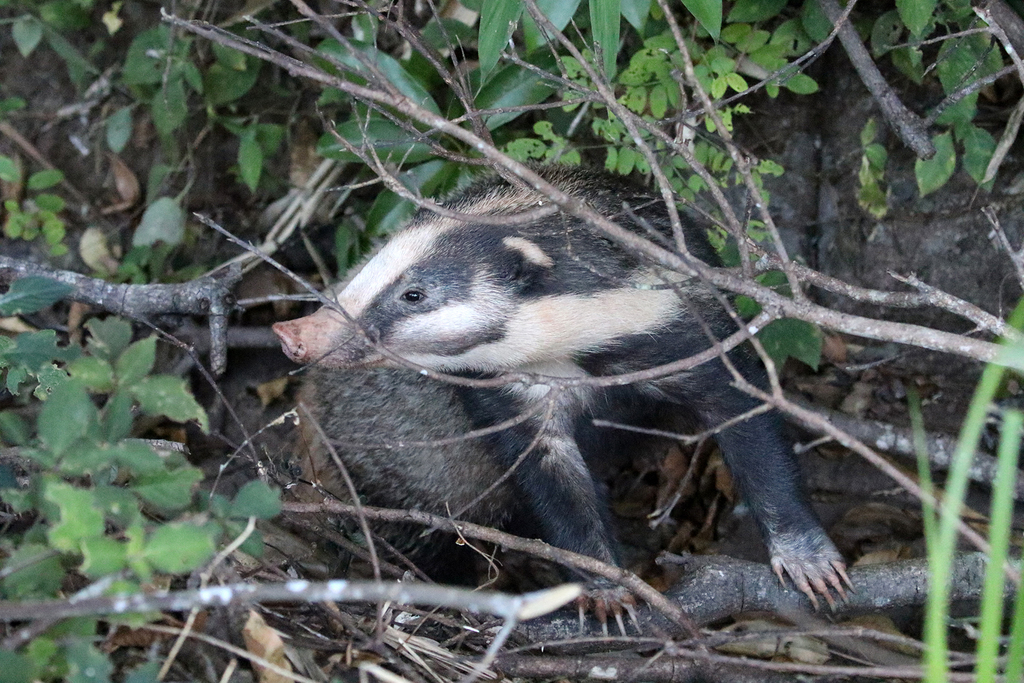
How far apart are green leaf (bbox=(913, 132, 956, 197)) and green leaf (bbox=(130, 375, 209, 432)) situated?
2878mm

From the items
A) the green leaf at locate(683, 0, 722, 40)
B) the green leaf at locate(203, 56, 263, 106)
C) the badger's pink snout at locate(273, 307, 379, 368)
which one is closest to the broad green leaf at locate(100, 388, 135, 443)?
the badger's pink snout at locate(273, 307, 379, 368)

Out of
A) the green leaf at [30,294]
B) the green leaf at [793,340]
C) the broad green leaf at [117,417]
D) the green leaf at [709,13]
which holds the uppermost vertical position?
the green leaf at [709,13]

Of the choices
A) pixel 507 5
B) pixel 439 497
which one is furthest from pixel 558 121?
pixel 439 497

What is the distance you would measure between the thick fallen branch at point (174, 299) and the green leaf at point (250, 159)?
0.60 m

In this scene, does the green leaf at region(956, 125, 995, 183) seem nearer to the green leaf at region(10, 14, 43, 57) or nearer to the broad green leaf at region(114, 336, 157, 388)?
the broad green leaf at region(114, 336, 157, 388)

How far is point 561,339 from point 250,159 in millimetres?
2447

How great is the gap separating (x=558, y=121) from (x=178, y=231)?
7.18 feet

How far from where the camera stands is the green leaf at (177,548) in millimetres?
1961

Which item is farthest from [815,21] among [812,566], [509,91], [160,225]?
[160,225]

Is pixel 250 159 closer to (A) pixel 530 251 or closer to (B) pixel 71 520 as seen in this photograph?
(A) pixel 530 251

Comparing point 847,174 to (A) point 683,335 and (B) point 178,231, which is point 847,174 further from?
(B) point 178,231

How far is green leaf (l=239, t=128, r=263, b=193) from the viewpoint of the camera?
4.71 m

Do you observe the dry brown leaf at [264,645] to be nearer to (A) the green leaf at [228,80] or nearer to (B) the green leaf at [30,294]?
(B) the green leaf at [30,294]

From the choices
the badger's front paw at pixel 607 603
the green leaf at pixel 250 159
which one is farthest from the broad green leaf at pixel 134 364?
the green leaf at pixel 250 159
